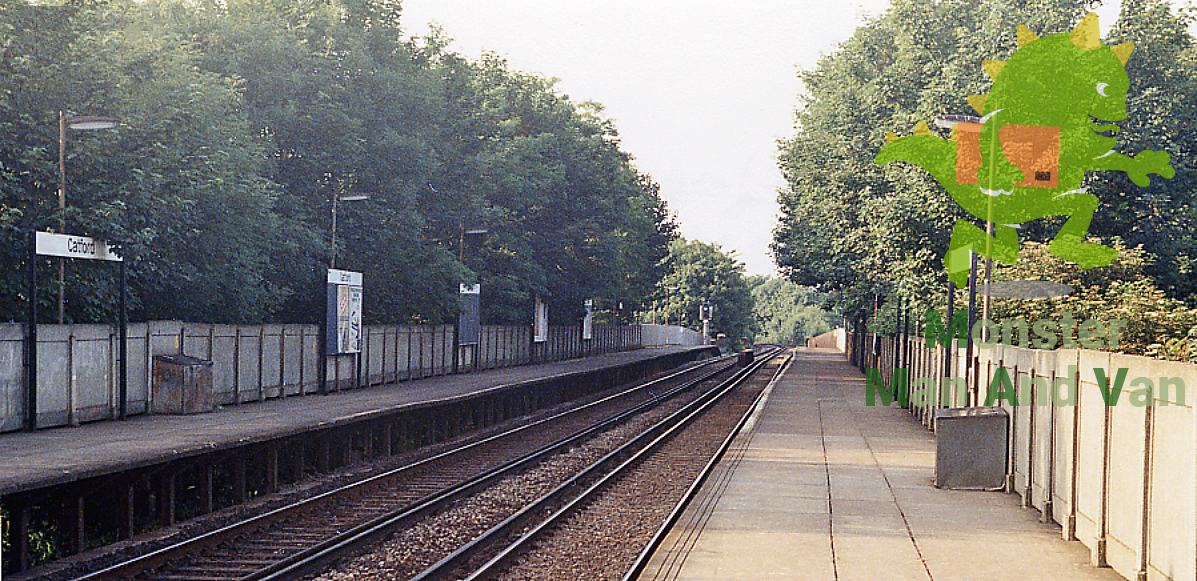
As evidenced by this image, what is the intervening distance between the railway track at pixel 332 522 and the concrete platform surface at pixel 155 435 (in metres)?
1.55

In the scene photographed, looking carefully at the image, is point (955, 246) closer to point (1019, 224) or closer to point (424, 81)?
point (1019, 224)

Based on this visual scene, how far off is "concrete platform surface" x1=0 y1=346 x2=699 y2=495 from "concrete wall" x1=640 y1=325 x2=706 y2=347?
85573 mm

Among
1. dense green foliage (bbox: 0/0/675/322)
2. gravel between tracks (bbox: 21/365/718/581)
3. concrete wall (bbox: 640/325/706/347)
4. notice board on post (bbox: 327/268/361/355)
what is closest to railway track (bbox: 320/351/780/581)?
gravel between tracks (bbox: 21/365/718/581)

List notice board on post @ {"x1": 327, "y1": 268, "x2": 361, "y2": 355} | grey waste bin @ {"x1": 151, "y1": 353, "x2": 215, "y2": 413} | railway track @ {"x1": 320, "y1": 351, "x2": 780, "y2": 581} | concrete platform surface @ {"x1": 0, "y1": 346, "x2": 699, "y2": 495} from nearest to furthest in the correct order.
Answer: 1. railway track @ {"x1": 320, "y1": 351, "x2": 780, "y2": 581}
2. concrete platform surface @ {"x1": 0, "y1": 346, "x2": 699, "y2": 495}
3. grey waste bin @ {"x1": 151, "y1": 353, "x2": 215, "y2": 413}
4. notice board on post @ {"x1": 327, "y1": 268, "x2": 361, "y2": 355}

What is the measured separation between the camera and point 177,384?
909 inches

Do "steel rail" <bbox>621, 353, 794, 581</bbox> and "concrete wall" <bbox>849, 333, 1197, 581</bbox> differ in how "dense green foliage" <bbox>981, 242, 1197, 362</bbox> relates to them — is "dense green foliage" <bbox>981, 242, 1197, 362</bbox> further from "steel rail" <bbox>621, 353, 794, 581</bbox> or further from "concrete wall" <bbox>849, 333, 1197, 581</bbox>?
"steel rail" <bbox>621, 353, 794, 581</bbox>

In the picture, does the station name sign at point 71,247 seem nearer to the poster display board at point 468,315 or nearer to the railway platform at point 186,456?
the railway platform at point 186,456

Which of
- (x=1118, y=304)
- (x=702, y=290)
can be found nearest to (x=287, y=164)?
(x=1118, y=304)

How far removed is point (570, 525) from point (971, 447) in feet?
19.6

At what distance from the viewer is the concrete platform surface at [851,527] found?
11.2 meters

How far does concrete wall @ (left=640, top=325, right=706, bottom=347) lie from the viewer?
382 ft

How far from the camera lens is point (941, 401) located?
86.3ft

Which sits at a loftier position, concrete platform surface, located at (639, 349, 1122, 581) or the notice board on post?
the notice board on post

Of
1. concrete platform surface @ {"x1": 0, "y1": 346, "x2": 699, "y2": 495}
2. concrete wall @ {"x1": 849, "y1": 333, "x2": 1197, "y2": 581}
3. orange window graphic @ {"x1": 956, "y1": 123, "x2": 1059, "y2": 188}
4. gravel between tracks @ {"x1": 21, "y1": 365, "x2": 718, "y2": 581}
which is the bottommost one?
gravel between tracks @ {"x1": 21, "y1": 365, "x2": 718, "y2": 581}
